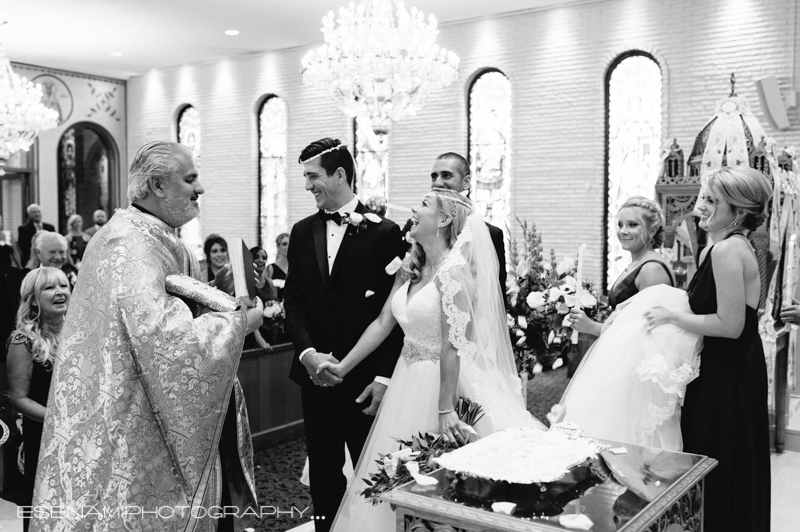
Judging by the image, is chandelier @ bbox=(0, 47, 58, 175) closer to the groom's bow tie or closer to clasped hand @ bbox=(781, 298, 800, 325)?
the groom's bow tie

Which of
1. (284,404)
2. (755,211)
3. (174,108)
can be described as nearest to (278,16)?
(174,108)

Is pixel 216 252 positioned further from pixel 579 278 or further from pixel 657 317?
pixel 657 317

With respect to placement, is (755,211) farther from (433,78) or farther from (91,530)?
(433,78)

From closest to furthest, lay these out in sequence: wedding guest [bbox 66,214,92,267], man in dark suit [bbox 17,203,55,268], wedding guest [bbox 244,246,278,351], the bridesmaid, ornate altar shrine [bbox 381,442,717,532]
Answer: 1. ornate altar shrine [bbox 381,442,717,532]
2. the bridesmaid
3. wedding guest [bbox 244,246,278,351]
4. wedding guest [bbox 66,214,92,267]
5. man in dark suit [bbox 17,203,55,268]

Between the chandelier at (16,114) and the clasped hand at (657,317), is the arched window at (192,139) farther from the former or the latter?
the clasped hand at (657,317)

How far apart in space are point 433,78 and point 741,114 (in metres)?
3.75

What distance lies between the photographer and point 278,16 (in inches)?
478

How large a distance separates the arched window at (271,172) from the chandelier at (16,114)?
14.8ft

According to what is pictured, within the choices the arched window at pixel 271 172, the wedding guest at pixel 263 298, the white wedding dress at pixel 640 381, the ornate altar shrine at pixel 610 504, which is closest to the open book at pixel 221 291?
the ornate altar shrine at pixel 610 504

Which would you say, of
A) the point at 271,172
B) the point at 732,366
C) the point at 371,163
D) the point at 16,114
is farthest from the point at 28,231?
the point at 732,366

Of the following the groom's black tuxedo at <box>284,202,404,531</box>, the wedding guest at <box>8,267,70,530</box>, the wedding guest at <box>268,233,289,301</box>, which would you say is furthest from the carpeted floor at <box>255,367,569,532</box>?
the wedding guest at <box>268,233,289,301</box>

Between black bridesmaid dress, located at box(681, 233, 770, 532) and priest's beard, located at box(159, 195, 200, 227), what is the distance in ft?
7.52

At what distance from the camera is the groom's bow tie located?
12.1 feet

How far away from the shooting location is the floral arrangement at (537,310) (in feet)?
14.8
